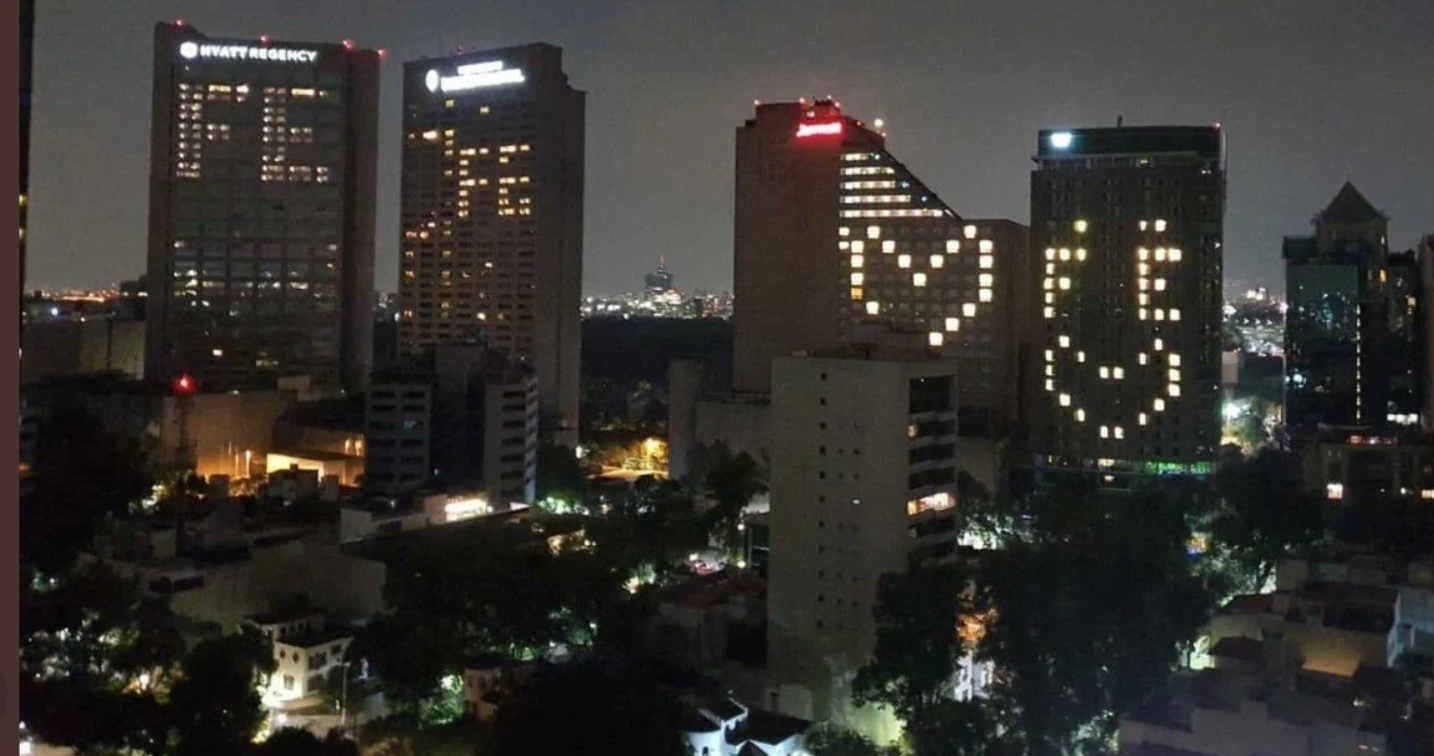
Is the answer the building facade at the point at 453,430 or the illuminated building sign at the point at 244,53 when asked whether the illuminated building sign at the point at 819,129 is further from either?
the illuminated building sign at the point at 244,53

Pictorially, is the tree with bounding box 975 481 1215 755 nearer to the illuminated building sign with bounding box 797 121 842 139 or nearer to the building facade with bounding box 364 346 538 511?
the building facade with bounding box 364 346 538 511

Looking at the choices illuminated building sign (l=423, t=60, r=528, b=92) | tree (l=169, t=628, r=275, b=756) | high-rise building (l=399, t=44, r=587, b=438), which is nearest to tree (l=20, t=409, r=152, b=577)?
tree (l=169, t=628, r=275, b=756)

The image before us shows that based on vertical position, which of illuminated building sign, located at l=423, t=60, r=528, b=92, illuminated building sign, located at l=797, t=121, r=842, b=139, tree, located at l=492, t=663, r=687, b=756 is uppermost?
illuminated building sign, located at l=423, t=60, r=528, b=92

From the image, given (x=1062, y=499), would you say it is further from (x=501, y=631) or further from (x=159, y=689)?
(x=159, y=689)

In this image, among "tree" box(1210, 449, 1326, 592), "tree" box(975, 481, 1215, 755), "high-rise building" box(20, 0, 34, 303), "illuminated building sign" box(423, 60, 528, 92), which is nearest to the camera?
"high-rise building" box(20, 0, 34, 303)

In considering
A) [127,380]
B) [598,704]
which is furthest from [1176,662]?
[127,380]

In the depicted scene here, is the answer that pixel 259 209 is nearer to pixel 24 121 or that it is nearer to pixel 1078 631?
pixel 1078 631

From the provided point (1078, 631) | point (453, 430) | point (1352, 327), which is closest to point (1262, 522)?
point (1078, 631)

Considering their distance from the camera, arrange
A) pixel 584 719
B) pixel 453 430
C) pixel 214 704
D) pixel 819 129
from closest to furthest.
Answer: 1. pixel 214 704
2. pixel 584 719
3. pixel 453 430
4. pixel 819 129
